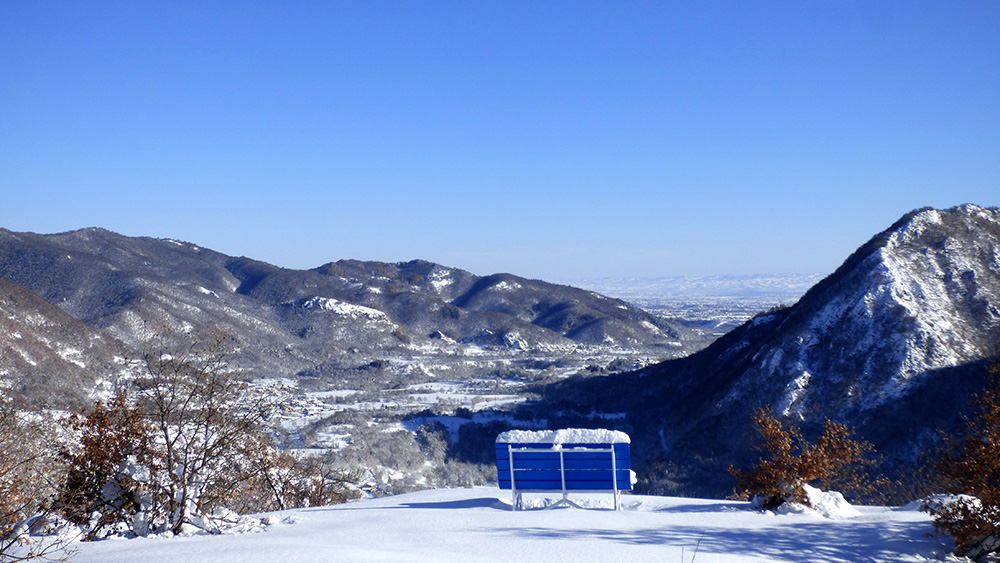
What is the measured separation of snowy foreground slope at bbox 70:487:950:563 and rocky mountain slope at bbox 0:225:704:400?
5293cm

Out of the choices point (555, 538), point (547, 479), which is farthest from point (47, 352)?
point (555, 538)

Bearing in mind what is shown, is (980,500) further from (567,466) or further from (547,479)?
Answer: (547,479)

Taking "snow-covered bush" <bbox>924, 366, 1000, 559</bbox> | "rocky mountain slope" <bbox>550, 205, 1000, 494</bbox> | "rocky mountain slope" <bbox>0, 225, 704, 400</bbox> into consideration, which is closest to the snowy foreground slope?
"snow-covered bush" <bbox>924, 366, 1000, 559</bbox>

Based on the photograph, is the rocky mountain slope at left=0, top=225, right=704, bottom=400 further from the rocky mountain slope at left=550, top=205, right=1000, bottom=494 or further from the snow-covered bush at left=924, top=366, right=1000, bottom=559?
the snow-covered bush at left=924, top=366, right=1000, bottom=559

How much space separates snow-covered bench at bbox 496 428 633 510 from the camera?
420 inches

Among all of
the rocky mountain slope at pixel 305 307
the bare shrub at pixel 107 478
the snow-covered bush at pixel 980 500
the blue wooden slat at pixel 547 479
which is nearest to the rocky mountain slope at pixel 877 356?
the blue wooden slat at pixel 547 479

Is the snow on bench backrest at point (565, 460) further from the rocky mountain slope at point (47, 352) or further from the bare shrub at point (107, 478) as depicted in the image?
the rocky mountain slope at point (47, 352)

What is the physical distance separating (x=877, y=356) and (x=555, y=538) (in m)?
26.3

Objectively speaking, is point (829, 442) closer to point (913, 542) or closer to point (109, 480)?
point (913, 542)

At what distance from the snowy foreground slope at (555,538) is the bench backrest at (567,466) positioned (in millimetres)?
445

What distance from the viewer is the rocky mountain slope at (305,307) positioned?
7538cm

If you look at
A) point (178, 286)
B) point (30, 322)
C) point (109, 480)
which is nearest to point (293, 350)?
point (178, 286)

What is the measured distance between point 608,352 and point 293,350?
138 feet

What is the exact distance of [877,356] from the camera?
1167 inches
